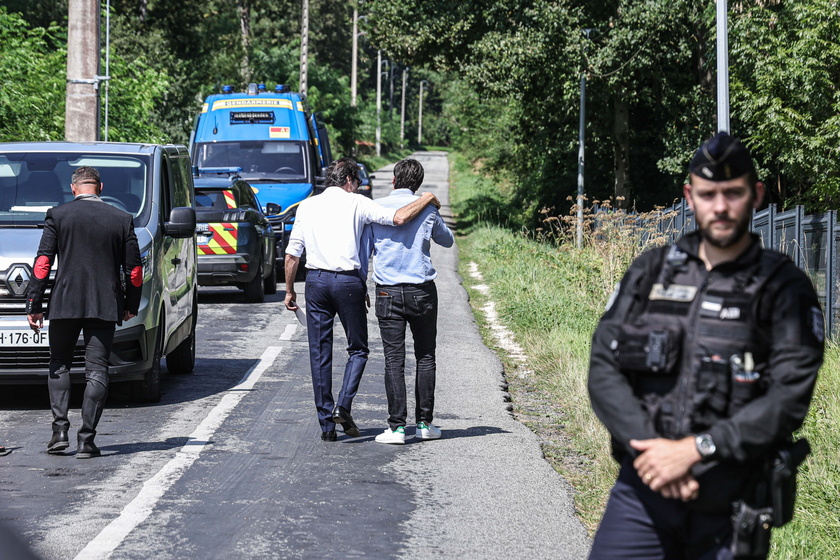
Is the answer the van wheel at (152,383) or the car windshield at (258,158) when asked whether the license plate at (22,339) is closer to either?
the van wheel at (152,383)

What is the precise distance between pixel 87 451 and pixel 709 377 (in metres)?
5.11

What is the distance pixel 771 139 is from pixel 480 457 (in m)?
13.4

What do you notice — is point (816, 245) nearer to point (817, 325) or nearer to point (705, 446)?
point (817, 325)

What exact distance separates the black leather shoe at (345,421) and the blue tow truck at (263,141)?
1296 centimetres

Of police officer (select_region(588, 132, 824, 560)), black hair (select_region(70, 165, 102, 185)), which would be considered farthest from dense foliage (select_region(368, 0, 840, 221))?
police officer (select_region(588, 132, 824, 560))

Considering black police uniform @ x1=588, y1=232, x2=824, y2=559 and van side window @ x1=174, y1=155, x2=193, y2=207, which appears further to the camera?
van side window @ x1=174, y1=155, x2=193, y2=207

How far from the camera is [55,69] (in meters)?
20.6

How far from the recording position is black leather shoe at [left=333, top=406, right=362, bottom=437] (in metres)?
7.90

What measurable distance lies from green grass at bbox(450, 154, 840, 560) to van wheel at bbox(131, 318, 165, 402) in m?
2.89

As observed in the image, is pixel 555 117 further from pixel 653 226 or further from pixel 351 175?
pixel 351 175

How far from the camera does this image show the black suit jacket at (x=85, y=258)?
7215mm

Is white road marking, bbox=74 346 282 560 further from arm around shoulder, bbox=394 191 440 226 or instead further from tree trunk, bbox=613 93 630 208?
tree trunk, bbox=613 93 630 208

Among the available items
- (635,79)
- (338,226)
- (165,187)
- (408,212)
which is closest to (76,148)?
(165,187)

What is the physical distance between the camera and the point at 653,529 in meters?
3.24
